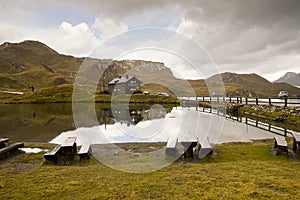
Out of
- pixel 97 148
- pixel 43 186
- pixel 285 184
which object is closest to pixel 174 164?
pixel 285 184

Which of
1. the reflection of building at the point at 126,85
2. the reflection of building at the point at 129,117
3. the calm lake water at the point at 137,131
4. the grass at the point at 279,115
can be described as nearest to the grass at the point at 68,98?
the reflection of building at the point at 126,85

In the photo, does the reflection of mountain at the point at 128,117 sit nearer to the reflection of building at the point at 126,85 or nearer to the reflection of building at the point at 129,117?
the reflection of building at the point at 129,117

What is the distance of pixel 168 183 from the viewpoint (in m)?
6.45

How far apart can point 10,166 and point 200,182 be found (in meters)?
8.15

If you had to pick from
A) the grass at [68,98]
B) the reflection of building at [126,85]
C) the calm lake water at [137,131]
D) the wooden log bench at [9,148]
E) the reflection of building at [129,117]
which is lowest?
the calm lake water at [137,131]

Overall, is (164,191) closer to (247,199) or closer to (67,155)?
(247,199)

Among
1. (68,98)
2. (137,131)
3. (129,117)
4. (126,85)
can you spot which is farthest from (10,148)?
(126,85)

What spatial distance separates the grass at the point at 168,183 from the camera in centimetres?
562

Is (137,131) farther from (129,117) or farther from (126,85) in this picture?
(126,85)

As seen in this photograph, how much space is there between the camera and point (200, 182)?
6.43 m

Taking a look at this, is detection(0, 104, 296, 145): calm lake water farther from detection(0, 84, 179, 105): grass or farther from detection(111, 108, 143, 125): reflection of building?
detection(0, 84, 179, 105): grass

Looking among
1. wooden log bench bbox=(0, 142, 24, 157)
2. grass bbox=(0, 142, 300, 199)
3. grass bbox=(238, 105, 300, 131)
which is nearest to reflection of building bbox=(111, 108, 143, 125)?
wooden log bench bbox=(0, 142, 24, 157)

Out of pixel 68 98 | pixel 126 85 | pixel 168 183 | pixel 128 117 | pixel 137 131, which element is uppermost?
pixel 126 85

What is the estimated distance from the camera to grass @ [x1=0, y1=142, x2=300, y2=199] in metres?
5.62
